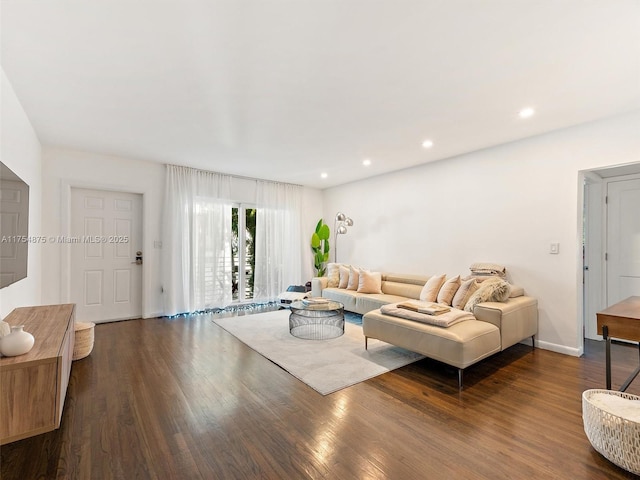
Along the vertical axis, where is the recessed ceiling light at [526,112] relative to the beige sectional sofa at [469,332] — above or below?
above

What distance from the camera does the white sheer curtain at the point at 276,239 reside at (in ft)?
20.1

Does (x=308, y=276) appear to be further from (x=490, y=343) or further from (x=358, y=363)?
(x=490, y=343)

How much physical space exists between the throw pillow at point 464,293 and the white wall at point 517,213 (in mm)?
639

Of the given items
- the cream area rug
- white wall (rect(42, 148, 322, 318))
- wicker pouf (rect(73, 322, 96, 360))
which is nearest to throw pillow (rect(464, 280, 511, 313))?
the cream area rug

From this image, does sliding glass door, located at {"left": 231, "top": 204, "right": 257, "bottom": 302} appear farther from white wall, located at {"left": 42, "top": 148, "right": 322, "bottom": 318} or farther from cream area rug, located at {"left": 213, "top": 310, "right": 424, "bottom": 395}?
cream area rug, located at {"left": 213, "top": 310, "right": 424, "bottom": 395}

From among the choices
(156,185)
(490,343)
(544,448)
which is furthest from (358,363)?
(156,185)

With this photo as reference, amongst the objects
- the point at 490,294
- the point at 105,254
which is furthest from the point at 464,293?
the point at 105,254

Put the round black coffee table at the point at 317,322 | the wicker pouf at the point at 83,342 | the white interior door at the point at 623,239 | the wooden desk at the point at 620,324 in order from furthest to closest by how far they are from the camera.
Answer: the round black coffee table at the point at 317,322 < the white interior door at the point at 623,239 < the wicker pouf at the point at 83,342 < the wooden desk at the point at 620,324

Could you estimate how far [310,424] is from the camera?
2.05m

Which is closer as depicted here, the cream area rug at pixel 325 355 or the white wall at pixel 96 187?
the cream area rug at pixel 325 355

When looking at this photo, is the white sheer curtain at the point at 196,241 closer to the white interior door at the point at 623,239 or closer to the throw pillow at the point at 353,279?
the throw pillow at the point at 353,279

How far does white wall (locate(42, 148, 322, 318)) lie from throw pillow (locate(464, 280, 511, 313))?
15.0 ft

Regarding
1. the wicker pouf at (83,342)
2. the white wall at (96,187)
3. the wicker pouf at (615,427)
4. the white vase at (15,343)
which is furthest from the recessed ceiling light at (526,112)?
the white wall at (96,187)

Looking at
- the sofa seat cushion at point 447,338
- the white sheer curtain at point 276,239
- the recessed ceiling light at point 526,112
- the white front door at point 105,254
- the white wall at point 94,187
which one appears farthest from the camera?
the white sheer curtain at point 276,239
